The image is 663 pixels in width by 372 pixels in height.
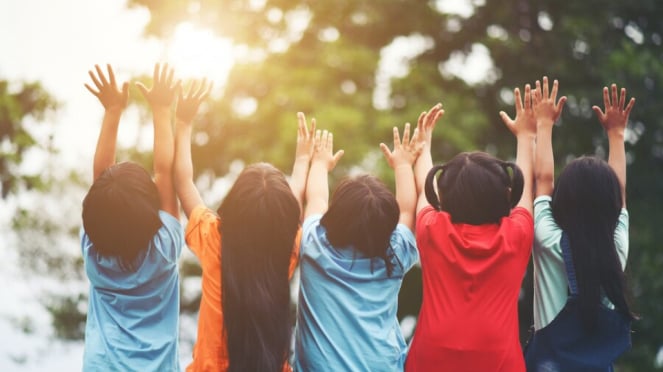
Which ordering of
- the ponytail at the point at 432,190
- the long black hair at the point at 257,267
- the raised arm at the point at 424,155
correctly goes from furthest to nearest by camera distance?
1. the raised arm at the point at 424,155
2. the ponytail at the point at 432,190
3. the long black hair at the point at 257,267

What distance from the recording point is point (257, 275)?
3029 millimetres

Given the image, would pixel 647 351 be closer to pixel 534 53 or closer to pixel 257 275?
pixel 534 53

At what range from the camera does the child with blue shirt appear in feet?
10.1

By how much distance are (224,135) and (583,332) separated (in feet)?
34.3

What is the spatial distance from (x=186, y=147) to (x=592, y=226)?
5.94ft

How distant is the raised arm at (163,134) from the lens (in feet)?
10.8

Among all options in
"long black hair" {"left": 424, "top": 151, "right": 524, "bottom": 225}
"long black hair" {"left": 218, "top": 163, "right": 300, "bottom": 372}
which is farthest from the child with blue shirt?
"long black hair" {"left": 424, "top": 151, "right": 524, "bottom": 225}

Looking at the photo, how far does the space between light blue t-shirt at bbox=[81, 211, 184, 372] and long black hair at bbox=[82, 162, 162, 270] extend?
1.6 inches

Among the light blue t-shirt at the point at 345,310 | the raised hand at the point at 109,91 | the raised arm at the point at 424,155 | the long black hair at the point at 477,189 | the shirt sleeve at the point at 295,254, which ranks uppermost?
the raised hand at the point at 109,91

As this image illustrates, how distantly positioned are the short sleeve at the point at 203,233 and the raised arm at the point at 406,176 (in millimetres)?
804

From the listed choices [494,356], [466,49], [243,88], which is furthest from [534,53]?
[494,356]

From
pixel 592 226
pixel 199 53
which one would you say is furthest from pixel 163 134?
pixel 199 53

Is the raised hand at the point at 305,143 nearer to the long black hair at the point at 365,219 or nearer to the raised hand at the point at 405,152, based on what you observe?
the raised hand at the point at 405,152

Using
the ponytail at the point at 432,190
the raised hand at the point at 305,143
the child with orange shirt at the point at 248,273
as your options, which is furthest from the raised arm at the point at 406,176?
the child with orange shirt at the point at 248,273
